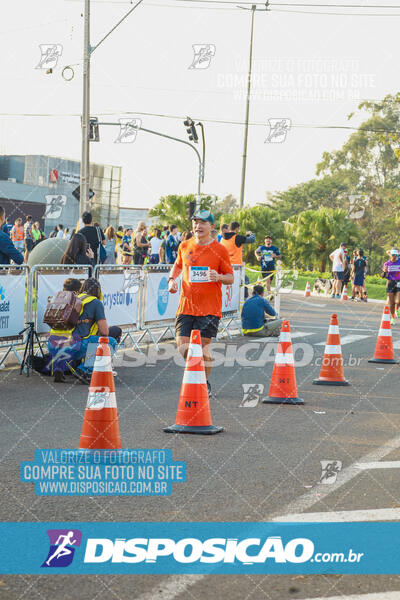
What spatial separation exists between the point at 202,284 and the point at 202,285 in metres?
0.01

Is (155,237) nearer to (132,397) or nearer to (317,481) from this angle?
(132,397)

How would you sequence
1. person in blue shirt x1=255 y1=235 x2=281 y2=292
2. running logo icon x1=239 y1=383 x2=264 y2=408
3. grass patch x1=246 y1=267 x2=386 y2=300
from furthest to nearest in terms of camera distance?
grass patch x1=246 y1=267 x2=386 y2=300 < person in blue shirt x1=255 y1=235 x2=281 y2=292 < running logo icon x1=239 y1=383 x2=264 y2=408

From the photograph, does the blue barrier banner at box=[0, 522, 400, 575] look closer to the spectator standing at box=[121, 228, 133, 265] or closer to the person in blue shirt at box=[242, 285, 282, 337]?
the person in blue shirt at box=[242, 285, 282, 337]

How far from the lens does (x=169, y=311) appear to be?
15.7 metres

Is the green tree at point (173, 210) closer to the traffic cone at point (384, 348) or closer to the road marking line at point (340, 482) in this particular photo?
the traffic cone at point (384, 348)

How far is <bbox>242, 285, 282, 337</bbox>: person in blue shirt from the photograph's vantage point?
→ 16.9m

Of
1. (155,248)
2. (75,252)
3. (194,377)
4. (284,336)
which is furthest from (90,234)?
(155,248)

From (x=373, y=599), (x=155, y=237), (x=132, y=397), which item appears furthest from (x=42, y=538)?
(x=155, y=237)

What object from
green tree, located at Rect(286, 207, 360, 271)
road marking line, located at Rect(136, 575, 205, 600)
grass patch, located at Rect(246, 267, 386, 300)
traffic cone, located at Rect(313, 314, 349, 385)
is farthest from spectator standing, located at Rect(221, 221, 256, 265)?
green tree, located at Rect(286, 207, 360, 271)

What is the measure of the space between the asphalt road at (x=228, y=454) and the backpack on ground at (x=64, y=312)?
73 cm

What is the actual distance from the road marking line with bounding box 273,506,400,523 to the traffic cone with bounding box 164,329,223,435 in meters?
2.56

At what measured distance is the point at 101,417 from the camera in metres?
6.67

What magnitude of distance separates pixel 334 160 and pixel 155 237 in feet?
189

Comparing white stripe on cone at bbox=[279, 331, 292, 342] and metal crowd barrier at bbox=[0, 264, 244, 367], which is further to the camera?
metal crowd barrier at bbox=[0, 264, 244, 367]
